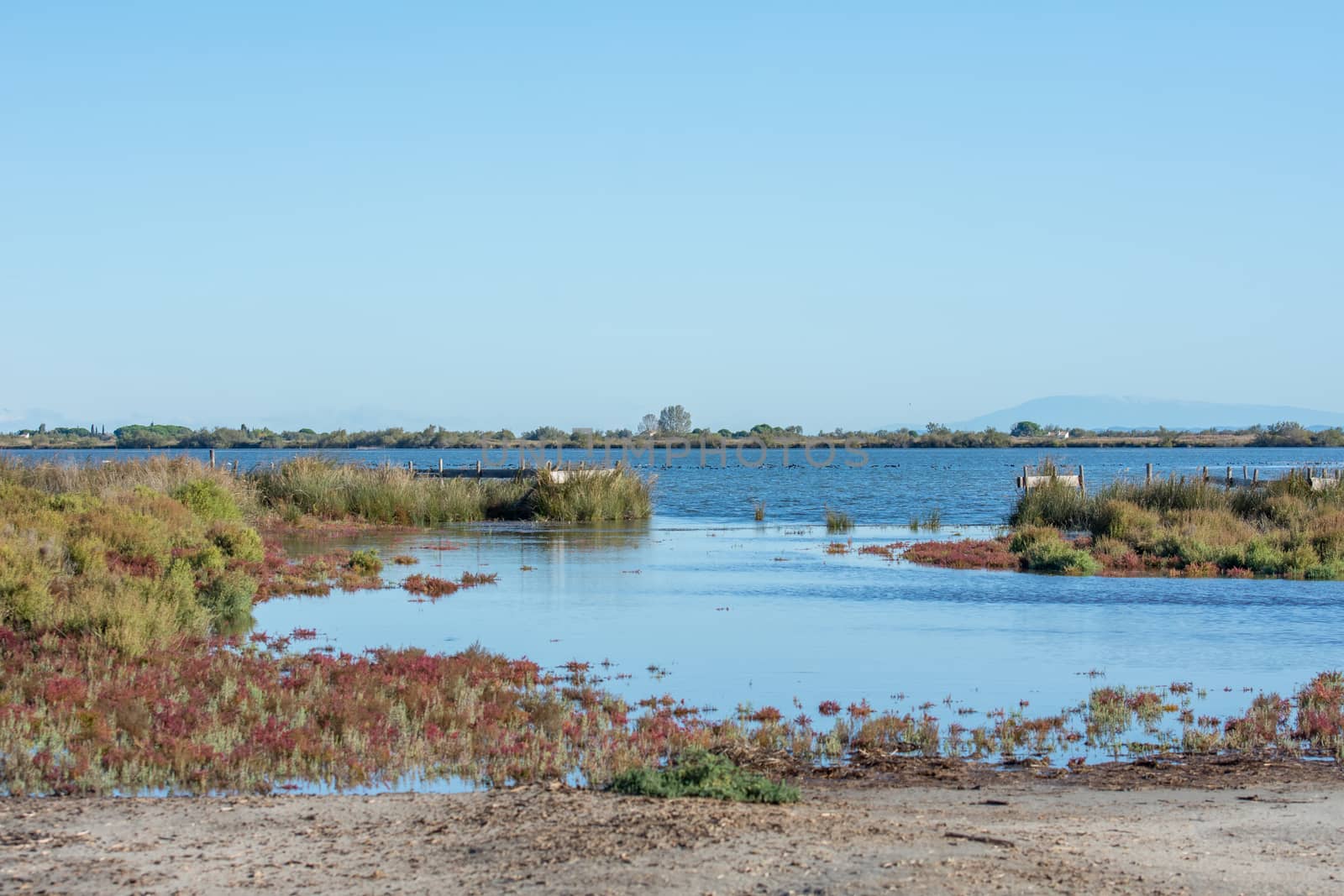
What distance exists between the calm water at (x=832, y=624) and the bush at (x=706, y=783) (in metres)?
3.54

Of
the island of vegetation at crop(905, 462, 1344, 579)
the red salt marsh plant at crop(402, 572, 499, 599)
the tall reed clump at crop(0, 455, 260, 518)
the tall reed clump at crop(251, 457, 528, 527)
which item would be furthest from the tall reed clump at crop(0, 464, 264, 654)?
the island of vegetation at crop(905, 462, 1344, 579)

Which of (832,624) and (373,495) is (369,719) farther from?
(373,495)

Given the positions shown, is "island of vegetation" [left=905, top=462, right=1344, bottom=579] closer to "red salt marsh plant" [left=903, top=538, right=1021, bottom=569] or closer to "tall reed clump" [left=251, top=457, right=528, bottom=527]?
"red salt marsh plant" [left=903, top=538, right=1021, bottom=569]

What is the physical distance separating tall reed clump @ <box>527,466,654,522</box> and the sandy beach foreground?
108 ft

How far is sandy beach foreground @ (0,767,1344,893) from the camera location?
7.39 metres

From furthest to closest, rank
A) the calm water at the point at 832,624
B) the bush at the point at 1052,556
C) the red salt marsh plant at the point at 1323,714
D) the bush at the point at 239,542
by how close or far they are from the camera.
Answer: the bush at the point at 1052,556, the bush at the point at 239,542, the calm water at the point at 832,624, the red salt marsh plant at the point at 1323,714

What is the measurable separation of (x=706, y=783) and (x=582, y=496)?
111ft

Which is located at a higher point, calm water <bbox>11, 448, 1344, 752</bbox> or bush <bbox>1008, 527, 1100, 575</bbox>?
bush <bbox>1008, 527, 1100, 575</bbox>

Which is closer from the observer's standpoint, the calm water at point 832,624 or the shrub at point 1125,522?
the calm water at point 832,624

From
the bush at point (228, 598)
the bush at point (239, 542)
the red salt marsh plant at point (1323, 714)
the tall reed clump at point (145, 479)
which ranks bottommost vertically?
the red salt marsh plant at point (1323, 714)

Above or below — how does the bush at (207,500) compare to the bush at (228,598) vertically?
above

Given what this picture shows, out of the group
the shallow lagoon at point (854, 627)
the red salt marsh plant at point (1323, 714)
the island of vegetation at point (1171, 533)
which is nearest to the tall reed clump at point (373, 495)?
the shallow lagoon at point (854, 627)

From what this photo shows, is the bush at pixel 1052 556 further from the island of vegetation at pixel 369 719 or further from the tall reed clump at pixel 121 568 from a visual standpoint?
the tall reed clump at pixel 121 568

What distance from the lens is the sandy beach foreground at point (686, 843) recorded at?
739 centimetres
